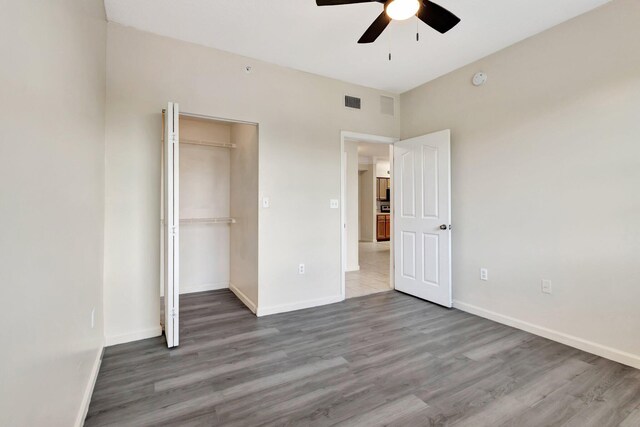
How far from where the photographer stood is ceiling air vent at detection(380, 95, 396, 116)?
13.9 feet

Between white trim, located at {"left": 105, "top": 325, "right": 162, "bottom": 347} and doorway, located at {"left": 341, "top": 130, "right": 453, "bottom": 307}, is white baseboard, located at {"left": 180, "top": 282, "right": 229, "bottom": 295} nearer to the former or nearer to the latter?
white trim, located at {"left": 105, "top": 325, "right": 162, "bottom": 347}

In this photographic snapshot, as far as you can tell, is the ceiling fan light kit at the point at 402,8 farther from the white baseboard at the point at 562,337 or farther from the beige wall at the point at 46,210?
the white baseboard at the point at 562,337

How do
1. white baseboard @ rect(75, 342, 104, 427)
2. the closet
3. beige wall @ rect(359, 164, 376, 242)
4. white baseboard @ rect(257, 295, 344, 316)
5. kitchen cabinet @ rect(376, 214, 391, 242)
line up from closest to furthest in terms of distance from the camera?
white baseboard @ rect(75, 342, 104, 427)
white baseboard @ rect(257, 295, 344, 316)
the closet
beige wall @ rect(359, 164, 376, 242)
kitchen cabinet @ rect(376, 214, 391, 242)

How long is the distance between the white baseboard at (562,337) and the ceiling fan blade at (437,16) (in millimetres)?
2752

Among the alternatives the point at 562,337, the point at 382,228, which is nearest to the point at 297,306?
the point at 562,337

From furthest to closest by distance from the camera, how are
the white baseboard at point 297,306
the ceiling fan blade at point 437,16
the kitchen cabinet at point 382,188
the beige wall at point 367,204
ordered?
the kitchen cabinet at point 382,188 → the beige wall at point 367,204 → the white baseboard at point 297,306 → the ceiling fan blade at point 437,16

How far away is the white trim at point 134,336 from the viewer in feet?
8.75

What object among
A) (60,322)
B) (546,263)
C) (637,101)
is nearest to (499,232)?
(546,263)

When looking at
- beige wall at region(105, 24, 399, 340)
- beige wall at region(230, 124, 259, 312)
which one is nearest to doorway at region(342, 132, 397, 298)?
beige wall at region(105, 24, 399, 340)

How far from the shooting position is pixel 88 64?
1.96 m

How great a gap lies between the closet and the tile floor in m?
1.63

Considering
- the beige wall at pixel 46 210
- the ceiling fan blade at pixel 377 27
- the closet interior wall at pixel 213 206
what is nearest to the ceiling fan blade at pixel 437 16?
the ceiling fan blade at pixel 377 27

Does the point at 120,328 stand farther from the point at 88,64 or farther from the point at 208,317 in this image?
the point at 88,64

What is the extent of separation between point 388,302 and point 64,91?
11.9ft
